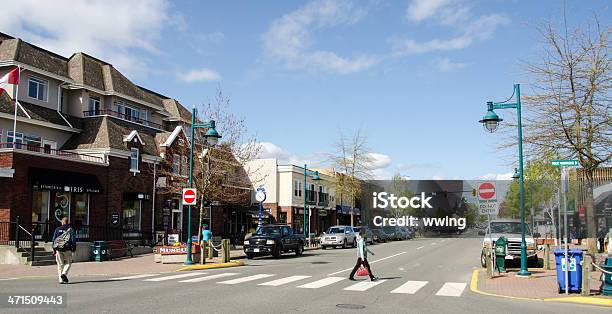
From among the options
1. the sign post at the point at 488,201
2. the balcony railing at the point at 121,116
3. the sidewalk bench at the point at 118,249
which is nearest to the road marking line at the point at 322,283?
the sign post at the point at 488,201

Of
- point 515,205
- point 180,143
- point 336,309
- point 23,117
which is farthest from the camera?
point 515,205

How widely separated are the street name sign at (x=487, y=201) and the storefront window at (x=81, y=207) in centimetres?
2126

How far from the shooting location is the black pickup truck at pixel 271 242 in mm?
26266

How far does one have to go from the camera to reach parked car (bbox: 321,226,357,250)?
37.4 meters

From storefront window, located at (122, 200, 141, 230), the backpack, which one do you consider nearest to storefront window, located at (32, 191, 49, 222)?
storefront window, located at (122, 200, 141, 230)

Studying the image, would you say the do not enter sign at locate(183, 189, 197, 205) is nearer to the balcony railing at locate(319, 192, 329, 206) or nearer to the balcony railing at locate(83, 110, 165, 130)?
the balcony railing at locate(83, 110, 165, 130)

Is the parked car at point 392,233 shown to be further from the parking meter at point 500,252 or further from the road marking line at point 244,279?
the road marking line at point 244,279

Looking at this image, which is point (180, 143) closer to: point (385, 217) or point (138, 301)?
point (138, 301)

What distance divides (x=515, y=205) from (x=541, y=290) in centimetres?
5557

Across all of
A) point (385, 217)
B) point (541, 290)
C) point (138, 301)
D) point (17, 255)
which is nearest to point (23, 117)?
point (17, 255)

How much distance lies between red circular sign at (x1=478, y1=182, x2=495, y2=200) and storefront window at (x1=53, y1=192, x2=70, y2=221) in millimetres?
21428

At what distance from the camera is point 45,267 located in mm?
20891

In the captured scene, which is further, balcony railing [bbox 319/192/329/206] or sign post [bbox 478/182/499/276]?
balcony railing [bbox 319/192/329/206]

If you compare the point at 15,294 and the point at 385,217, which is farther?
the point at 385,217
